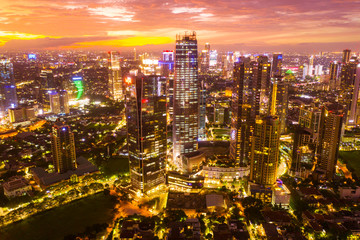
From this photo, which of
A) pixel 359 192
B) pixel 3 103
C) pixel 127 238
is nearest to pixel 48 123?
pixel 3 103

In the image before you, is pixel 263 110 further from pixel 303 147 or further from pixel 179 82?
pixel 179 82

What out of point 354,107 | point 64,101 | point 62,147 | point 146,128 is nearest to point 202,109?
point 146,128

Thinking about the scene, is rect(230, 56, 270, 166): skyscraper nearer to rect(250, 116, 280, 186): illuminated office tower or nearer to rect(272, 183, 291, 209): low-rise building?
rect(250, 116, 280, 186): illuminated office tower

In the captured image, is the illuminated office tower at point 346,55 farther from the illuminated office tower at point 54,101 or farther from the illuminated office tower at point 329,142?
the illuminated office tower at point 54,101

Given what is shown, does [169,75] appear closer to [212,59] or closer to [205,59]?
[205,59]

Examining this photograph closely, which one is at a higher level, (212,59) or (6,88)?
(212,59)

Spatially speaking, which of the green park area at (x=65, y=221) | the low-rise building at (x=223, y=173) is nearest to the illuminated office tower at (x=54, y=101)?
the green park area at (x=65, y=221)
